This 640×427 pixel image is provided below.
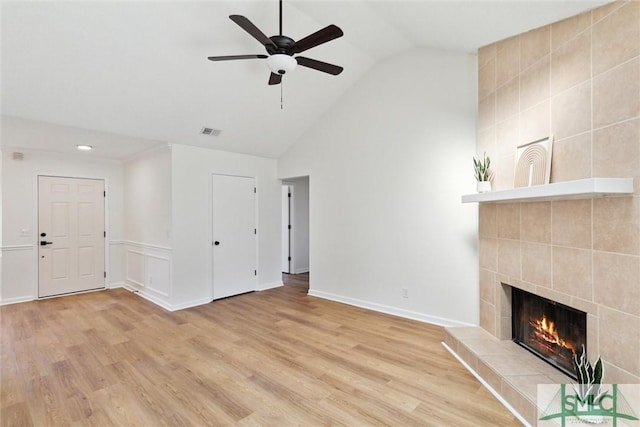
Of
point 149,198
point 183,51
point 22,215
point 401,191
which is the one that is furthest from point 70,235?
point 401,191

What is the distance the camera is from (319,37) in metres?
2.25

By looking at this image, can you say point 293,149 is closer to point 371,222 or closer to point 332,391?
point 371,222

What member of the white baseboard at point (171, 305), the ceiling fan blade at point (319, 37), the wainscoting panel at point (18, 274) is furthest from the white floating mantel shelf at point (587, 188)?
the wainscoting panel at point (18, 274)

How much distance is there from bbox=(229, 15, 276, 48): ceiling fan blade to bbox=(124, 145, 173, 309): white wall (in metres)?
2.95

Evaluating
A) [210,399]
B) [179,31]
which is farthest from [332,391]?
[179,31]

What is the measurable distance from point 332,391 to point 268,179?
13.5 feet

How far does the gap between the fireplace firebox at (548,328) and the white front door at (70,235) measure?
679 centimetres

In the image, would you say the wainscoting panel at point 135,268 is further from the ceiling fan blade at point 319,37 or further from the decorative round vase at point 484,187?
the decorative round vase at point 484,187

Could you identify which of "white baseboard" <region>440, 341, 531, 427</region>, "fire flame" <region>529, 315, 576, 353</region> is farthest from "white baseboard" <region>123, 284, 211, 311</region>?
"fire flame" <region>529, 315, 576, 353</region>

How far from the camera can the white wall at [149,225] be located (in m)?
4.52

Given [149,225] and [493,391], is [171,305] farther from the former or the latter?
[493,391]

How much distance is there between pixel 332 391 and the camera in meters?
2.33

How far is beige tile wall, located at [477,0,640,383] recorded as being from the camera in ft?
5.65

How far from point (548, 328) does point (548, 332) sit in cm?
3
